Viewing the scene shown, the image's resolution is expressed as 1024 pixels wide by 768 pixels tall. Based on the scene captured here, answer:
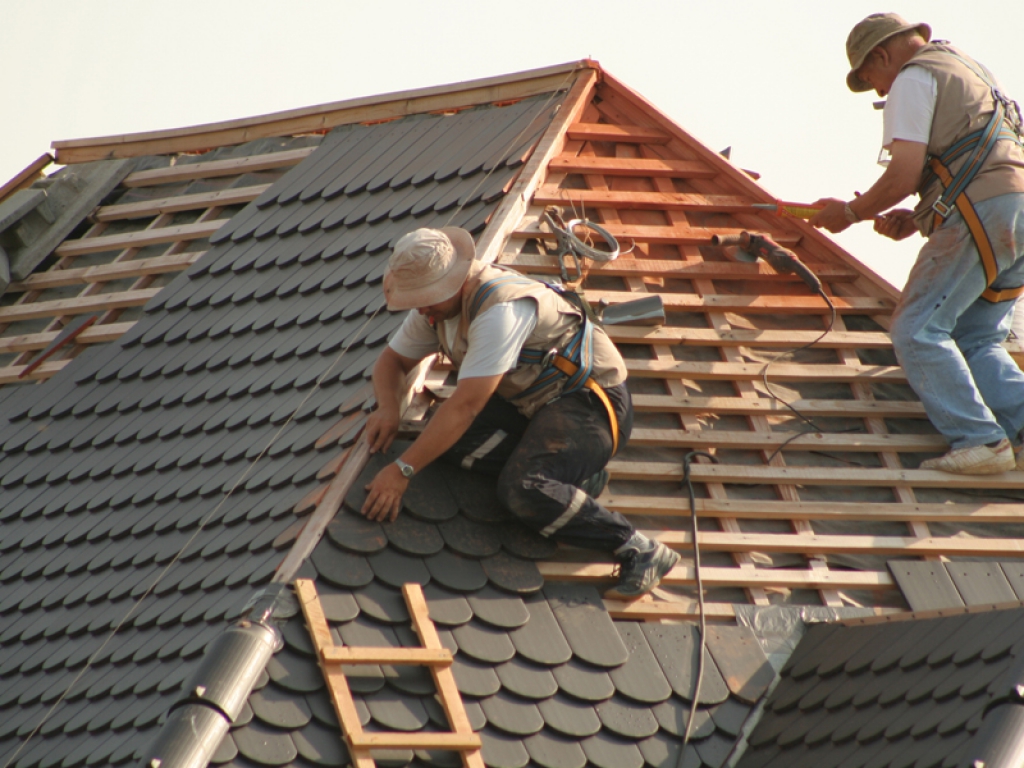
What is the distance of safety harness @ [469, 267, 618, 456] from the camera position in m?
4.57

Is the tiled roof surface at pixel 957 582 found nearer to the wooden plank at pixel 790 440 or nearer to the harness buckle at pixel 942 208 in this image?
the wooden plank at pixel 790 440

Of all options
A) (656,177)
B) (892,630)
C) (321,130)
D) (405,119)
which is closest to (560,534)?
(892,630)

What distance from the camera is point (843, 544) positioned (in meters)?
5.05

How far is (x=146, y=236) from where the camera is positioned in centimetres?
718

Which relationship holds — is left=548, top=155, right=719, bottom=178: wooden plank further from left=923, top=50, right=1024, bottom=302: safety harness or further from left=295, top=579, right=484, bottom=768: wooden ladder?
left=295, top=579, right=484, bottom=768: wooden ladder

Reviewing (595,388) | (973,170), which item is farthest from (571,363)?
(973,170)

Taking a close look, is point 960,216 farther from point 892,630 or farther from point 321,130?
point 321,130

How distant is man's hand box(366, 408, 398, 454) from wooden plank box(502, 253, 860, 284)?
1.19 metres

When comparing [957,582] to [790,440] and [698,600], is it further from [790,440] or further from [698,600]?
[698,600]

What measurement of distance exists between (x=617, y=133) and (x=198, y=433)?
248cm

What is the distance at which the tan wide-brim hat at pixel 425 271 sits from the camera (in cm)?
441

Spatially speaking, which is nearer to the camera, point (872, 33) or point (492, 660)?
point (492, 660)

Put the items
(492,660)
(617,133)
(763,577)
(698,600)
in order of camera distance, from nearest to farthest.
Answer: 1. (492,660)
2. (698,600)
3. (763,577)
4. (617,133)

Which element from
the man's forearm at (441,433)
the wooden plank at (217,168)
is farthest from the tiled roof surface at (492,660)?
the wooden plank at (217,168)
